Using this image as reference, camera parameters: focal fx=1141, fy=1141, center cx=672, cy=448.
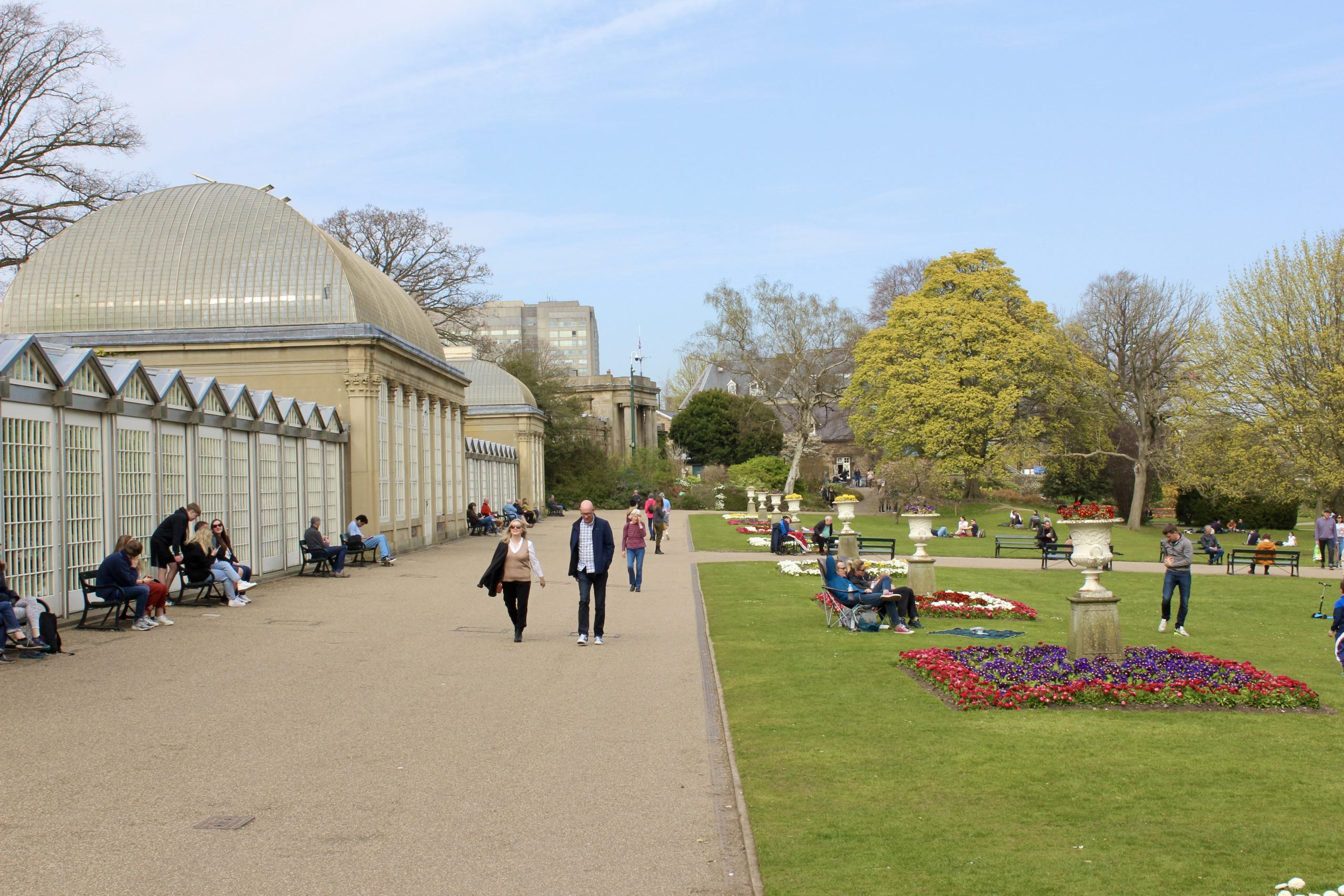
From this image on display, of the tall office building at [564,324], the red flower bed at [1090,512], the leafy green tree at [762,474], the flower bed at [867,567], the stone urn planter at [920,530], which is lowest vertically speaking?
the flower bed at [867,567]

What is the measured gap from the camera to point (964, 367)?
183ft

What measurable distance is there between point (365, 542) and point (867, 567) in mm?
11843

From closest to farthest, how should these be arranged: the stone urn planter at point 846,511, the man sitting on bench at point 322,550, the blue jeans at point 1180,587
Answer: the blue jeans at point 1180,587
the man sitting on bench at point 322,550
the stone urn planter at point 846,511

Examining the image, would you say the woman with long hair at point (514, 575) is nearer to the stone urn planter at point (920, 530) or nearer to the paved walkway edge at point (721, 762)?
the paved walkway edge at point (721, 762)

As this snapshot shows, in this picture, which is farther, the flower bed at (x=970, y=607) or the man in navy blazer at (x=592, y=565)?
the flower bed at (x=970, y=607)

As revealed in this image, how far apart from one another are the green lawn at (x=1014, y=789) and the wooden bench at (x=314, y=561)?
12.7m

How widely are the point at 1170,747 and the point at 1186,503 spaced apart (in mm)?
54520

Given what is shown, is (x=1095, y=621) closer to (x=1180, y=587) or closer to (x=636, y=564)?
(x=1180, y=587)

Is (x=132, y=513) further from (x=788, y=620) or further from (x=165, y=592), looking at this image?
(x=788, y=620)

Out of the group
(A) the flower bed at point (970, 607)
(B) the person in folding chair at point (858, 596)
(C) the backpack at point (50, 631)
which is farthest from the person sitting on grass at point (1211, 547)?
(C) the backpack at point (50, 631)

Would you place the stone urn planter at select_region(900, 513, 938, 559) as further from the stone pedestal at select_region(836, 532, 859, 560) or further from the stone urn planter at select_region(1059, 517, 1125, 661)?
the stone urn planter at select_region(1059, 517, 1125, 661)

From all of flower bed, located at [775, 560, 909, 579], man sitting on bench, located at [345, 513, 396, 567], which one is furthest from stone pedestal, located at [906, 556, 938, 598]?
man sitting on bench, located at [345, 513, 396, 567]

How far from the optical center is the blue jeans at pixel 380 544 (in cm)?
2702

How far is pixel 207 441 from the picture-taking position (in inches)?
826
